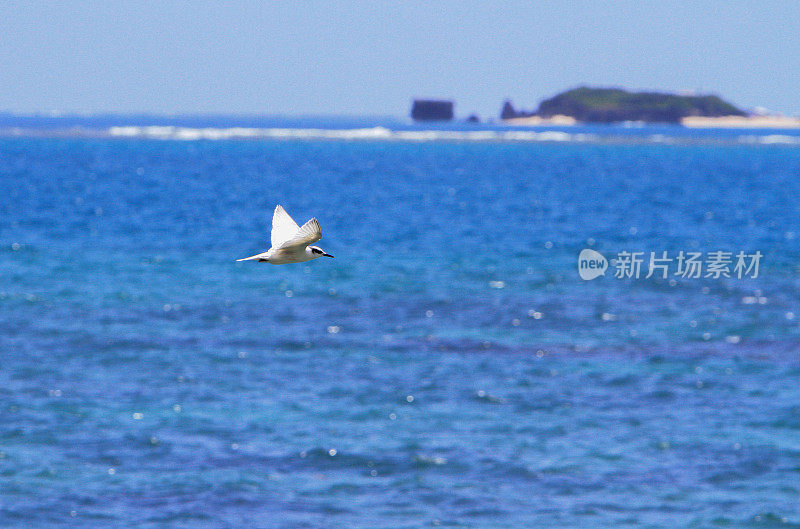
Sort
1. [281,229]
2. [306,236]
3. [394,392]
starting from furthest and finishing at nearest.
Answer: [394,392] < [281,229] < [306,236]

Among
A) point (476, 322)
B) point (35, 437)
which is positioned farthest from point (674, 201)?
point (35, 437)

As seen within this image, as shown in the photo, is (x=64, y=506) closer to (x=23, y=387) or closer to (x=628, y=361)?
(x=23, y=387)

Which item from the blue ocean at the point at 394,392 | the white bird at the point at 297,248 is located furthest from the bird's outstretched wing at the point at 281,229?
the blue ocean at the point at 394,392

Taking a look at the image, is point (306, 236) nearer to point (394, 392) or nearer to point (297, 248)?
point (297, 248)

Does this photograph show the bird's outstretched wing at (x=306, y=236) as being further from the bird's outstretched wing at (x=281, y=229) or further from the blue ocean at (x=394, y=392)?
the blue ocean at (x=394, y=392)

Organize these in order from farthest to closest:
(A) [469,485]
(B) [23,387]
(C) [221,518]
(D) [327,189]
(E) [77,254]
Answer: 1. (D) [327,189]
2. (E) [77,254]
3. (B) [23,387]
4. (A) [469,485]
5. (C) [221,518]

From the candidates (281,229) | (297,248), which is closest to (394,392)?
(281,229)

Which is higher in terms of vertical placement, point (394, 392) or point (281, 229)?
point (281, 229)

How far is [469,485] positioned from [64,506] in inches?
427

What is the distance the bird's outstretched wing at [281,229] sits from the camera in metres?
6.24

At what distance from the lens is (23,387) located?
36656mm

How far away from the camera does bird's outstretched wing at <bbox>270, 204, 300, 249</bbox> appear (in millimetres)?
6236

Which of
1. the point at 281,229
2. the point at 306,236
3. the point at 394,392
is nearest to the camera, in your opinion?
the point at 306,236

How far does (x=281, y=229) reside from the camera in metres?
6.60
